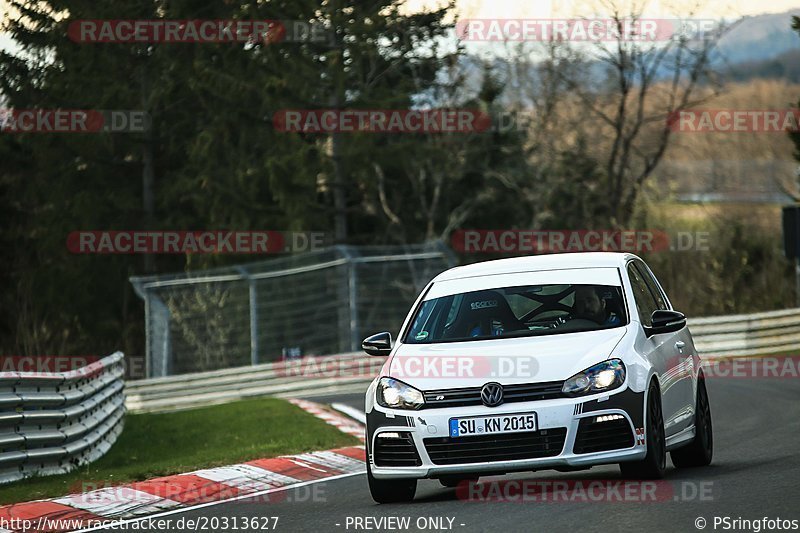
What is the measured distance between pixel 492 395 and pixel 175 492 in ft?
11.7

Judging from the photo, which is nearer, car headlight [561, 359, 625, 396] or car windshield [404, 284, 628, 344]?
car headlight [561, 359, 625, 396]

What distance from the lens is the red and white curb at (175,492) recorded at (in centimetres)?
1007

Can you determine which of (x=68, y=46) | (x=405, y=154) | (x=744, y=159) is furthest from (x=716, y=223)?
(x=68, y=46)

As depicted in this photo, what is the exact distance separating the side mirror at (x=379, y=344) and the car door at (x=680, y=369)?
1978 millimetres

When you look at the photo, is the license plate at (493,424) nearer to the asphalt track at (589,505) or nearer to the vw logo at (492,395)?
the vw logo at (492,395)

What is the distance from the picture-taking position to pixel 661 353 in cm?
998

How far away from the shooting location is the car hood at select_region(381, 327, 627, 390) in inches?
355

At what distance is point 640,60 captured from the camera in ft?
146

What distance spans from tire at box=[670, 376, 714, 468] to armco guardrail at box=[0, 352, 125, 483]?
594 centimetres

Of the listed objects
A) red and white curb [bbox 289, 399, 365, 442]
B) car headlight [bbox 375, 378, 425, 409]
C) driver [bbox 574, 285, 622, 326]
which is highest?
driver [bbox 574, 285, 622, 326]

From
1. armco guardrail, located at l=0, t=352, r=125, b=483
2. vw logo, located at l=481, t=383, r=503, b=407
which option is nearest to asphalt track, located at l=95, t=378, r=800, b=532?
vw logo, located at l=481, t=383, r=503, b=407

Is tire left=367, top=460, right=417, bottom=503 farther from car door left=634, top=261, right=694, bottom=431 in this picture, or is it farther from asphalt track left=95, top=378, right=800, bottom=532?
car door left=634, top=261, right=694, bottom=431

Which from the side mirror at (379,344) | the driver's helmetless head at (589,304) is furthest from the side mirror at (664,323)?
the side mirror at (379,344)

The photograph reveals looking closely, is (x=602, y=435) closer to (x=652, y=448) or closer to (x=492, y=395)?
(x=652, y=448)
